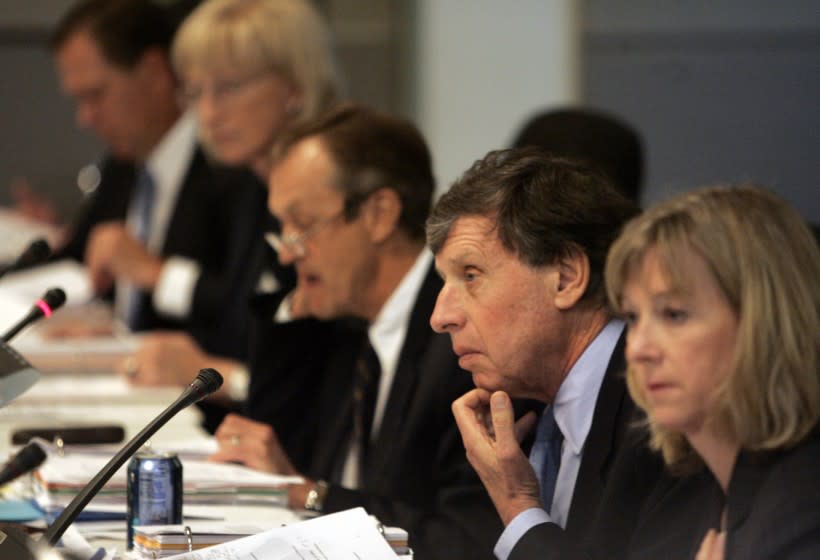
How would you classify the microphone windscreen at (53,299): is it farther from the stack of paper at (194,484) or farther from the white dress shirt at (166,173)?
the white dress shirt at (166,173)

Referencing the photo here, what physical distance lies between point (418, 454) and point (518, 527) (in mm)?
580

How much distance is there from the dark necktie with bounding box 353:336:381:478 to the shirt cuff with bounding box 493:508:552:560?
0.82 m

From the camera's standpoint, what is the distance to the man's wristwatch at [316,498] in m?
2.29

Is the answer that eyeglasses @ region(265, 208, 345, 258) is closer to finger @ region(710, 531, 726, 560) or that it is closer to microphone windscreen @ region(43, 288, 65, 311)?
microphone windscreen @ region(43, 288, 65, 311)

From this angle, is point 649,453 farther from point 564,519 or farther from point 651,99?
point 651,99

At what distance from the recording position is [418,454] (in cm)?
243

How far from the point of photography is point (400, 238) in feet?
8.93

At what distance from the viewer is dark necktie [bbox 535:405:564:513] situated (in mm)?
1990

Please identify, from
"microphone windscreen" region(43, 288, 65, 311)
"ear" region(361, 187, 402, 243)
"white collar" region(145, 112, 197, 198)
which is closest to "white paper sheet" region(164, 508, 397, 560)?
"microphone windscreen" region(43, 288, 65, 311)

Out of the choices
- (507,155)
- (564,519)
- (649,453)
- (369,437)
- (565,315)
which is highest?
(507,155)

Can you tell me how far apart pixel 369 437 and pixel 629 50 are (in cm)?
315

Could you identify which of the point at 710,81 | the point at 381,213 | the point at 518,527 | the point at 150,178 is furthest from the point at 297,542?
the point at 710,81

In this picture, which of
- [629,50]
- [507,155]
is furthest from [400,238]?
[629,50]

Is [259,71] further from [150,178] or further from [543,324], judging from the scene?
[543,324]
